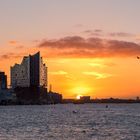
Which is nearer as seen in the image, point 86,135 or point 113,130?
point 86,135

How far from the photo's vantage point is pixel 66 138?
8575 centimetres

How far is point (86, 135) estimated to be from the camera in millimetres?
91750

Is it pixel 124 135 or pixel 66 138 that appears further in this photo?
pixel 124 135

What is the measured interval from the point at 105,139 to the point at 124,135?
8.23 metres

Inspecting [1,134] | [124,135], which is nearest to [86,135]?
[124,135]

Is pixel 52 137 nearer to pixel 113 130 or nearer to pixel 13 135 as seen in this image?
pixel 13 135

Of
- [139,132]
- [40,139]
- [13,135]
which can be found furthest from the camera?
[139,132]

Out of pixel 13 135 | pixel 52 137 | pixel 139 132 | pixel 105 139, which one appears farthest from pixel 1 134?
pixel 139 132

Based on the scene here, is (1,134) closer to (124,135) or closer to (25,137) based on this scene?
(25,137)

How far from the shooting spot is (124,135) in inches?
3639

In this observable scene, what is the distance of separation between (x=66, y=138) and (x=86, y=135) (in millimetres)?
6672

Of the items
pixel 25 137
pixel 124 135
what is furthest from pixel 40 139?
pixel 124 135

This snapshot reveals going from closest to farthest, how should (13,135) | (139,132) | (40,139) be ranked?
1. (40,139)
2. (13,135)
3. (139,132)

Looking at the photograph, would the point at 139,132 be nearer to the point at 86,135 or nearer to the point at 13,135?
the point at 86,135
